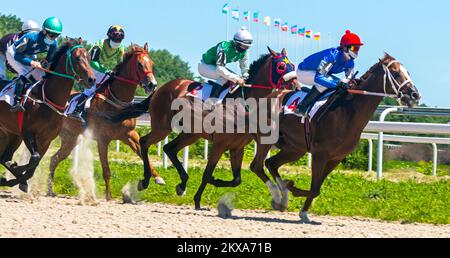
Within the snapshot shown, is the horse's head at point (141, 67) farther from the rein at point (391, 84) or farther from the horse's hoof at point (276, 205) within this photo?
the rein at point (391, 84)

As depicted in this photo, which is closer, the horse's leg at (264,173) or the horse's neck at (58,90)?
the horse's leg at (264,173)

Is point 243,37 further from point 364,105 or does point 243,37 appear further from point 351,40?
point 364,105

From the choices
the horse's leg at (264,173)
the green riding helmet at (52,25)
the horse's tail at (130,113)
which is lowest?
the horse's leg at (264,173)

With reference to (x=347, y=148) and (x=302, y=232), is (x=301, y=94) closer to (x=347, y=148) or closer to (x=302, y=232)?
(x=347, y=148)

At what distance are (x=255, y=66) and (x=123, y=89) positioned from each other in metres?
2.07

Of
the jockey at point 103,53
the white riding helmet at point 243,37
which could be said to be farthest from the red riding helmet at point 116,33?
the white riding helmet at point 243,37

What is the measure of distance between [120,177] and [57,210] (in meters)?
4.30

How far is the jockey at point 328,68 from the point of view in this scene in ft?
37.1

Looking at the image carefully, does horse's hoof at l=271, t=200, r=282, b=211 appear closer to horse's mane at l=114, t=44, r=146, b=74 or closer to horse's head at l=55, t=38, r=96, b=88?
horse's head at l=55, t=38, r=96, b=88
